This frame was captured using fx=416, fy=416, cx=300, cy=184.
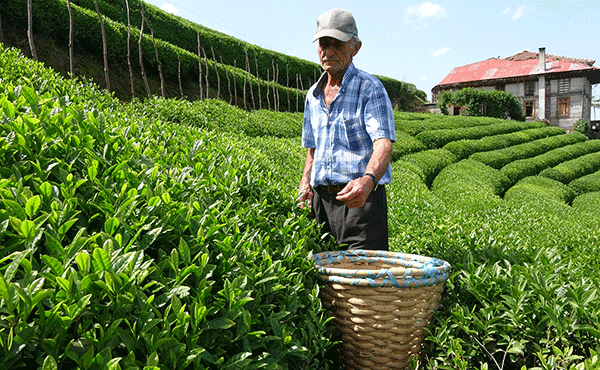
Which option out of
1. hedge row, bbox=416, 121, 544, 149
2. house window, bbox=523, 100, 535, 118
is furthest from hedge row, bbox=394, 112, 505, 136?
house window, bbox=523, 100, 535, 118

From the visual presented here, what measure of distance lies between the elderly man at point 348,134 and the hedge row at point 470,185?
283 inches

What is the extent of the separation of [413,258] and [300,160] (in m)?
4.17

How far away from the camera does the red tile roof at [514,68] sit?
4241cm

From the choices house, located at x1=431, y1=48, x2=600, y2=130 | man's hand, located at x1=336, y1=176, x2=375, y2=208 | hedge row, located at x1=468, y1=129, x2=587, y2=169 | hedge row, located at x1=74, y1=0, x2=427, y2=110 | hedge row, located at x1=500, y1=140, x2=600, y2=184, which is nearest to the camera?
man's hand, located at x1=336, y1=176, x2=375, y2=208

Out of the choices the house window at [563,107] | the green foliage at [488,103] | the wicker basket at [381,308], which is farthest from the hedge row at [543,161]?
the wicker basket at [381,308]

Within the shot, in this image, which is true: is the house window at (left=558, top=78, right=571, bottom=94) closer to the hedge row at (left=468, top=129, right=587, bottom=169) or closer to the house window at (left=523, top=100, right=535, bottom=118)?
the house window at (left=523, top=100, right=535, bottom=118)

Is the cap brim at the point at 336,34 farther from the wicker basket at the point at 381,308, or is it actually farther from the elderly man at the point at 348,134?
the wicker basket at the point at 381,308

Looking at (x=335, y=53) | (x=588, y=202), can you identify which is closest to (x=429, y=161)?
(x=588, y=202)

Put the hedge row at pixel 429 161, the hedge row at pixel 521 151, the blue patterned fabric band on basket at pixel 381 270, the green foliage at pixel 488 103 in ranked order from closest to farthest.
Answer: the blue patterned fabric band on basket at pixel 381 270 < the hedge row at pixel 429 161 < the hedge row at pixel 521 151 < the green foliage at pixel 488 103

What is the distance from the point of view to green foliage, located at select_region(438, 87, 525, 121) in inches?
1559

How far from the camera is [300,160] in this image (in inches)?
263

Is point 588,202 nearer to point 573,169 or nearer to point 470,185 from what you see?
point 573,169

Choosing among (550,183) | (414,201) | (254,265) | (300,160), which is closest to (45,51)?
(300,160)

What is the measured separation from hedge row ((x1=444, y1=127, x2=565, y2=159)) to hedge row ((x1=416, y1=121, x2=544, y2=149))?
796mm
